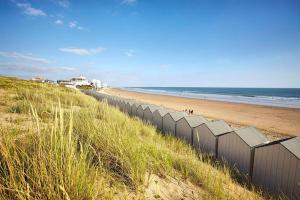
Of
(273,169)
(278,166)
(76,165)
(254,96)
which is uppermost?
(76,165)

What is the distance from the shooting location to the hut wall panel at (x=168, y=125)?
369 inches

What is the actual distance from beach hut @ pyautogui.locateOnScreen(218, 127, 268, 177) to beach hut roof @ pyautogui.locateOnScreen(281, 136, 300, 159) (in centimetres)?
93

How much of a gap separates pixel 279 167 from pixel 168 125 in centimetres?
529

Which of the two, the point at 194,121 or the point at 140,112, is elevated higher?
the point at 194,121

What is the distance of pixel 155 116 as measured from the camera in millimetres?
11125

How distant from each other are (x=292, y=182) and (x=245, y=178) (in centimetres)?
125

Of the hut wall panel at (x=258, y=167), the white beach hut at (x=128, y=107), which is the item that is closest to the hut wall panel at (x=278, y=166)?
the hut wall panel at (x=258, y=167)

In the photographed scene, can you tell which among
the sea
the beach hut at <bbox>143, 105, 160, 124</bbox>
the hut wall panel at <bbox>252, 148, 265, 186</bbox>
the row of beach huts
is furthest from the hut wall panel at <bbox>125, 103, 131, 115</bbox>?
the sea

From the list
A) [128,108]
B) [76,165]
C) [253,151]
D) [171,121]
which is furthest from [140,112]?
[76,165]

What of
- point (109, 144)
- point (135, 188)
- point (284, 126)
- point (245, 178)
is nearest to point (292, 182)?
point (245, 178)

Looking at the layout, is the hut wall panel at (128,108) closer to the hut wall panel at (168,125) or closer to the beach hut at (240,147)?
the hut wall panel at (168,125)

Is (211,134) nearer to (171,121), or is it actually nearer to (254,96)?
(171,121)

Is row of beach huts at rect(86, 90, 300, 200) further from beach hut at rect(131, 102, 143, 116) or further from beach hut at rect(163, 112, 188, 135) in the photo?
beach hut at rect(131, 102, 143, 116)

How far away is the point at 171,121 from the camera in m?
9.50
